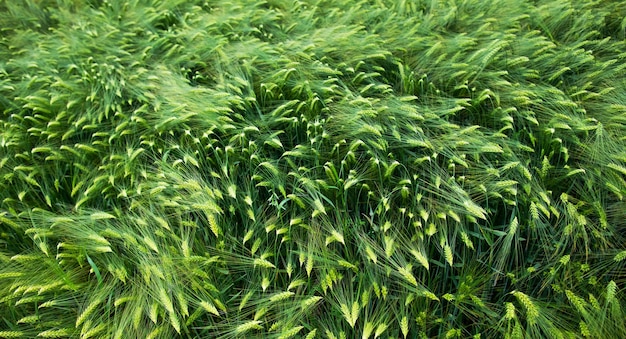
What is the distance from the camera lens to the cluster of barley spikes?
70.7 inches

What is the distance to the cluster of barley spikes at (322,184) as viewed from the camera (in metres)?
1.80

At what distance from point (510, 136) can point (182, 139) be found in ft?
4.94

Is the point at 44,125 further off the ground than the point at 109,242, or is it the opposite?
the point at 44,125

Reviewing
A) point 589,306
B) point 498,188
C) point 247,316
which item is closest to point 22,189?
point 247,316

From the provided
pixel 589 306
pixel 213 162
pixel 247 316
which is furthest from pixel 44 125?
pixel 589 306

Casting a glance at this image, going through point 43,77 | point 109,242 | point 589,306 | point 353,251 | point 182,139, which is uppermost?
point 43,77

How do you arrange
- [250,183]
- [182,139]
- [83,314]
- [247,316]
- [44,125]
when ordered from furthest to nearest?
[44,125] < [182,139] < [250,183] < [247,316] < [83,314]

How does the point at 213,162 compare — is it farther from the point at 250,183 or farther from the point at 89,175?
the point at 89,175

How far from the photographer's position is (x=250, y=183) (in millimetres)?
1995

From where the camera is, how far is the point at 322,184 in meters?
1.91

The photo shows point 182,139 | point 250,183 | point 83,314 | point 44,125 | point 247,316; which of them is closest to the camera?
point 83,314

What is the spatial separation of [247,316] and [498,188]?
3.70ft

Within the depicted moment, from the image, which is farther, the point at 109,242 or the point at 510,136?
the point at 510,136

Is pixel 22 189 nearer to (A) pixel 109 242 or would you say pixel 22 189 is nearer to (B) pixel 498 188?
(A) pixel 109 242
